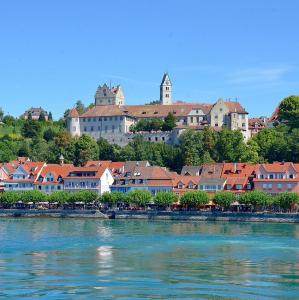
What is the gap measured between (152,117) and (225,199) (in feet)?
125

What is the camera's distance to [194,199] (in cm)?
7612

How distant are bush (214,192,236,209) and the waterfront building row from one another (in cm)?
609

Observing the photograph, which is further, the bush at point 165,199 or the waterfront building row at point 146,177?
the waterfront building row at point 146,177

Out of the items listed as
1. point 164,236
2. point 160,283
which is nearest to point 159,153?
point 164,236

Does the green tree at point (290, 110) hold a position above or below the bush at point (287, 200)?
above

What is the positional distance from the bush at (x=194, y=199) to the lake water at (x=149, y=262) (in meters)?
9.75

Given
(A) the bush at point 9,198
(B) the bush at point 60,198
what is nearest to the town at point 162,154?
(B) the bush at point 60,198

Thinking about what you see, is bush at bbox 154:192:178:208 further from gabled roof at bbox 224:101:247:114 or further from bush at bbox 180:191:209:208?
gabled roof at bbox 224:101:247:114

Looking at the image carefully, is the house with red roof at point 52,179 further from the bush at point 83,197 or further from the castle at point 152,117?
the castle at point 152,117

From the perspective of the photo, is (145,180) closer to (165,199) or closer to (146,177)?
(146,177)

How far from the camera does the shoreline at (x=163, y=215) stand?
70.6 meters

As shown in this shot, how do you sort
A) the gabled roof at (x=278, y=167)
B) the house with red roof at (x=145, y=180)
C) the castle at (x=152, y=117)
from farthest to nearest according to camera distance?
the castle at (x=152, y=117) → the house with red roof at (x=145, y=180) → the gabled roof at (x=278, y=167)

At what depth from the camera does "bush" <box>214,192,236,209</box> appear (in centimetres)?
7475

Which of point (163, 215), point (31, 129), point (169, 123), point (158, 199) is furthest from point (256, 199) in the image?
point (31, 129)
